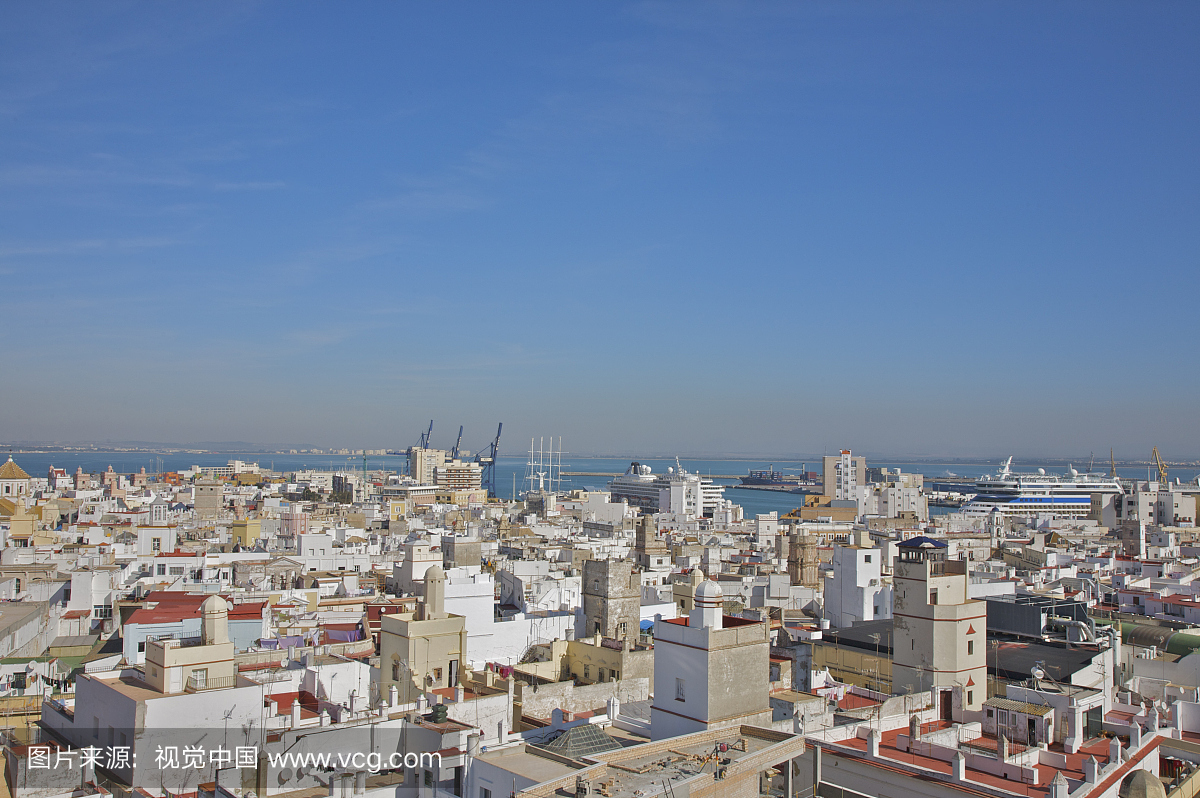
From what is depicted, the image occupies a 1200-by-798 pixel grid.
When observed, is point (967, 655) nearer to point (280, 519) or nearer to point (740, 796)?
point (740, 796)

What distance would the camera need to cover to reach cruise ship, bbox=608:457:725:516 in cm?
9050

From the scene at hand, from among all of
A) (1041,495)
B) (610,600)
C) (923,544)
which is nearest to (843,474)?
(1041,495)

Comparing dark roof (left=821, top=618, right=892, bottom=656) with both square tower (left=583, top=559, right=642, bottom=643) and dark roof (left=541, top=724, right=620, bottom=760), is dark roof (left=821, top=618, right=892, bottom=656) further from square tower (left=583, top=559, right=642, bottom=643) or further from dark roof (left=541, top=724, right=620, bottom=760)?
dark roof (left=541, top=724, right=620, bottom=760)

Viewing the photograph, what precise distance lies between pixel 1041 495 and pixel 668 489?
108ft

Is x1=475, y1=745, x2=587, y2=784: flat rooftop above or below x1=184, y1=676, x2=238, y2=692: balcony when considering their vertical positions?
below

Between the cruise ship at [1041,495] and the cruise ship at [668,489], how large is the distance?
23940 mm

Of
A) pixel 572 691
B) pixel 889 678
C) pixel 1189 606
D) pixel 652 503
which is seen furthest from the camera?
pixel 652 503

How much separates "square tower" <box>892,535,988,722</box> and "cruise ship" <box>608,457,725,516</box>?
6679 centimetres

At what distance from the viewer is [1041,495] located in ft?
252

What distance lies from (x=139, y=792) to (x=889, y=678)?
12459 mm

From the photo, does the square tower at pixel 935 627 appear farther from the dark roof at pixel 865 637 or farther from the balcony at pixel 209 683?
the balcony at pixel 209 683

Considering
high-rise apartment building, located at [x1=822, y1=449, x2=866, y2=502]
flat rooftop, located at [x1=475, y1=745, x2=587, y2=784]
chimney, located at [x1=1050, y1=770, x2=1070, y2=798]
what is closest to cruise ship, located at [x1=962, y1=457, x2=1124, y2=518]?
high-rise apartment building, located at [x1=822, y1=449, x2=866, y2=502]

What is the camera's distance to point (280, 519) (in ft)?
162

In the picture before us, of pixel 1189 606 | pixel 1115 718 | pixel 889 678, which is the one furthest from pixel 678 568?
pixel 1115 718
